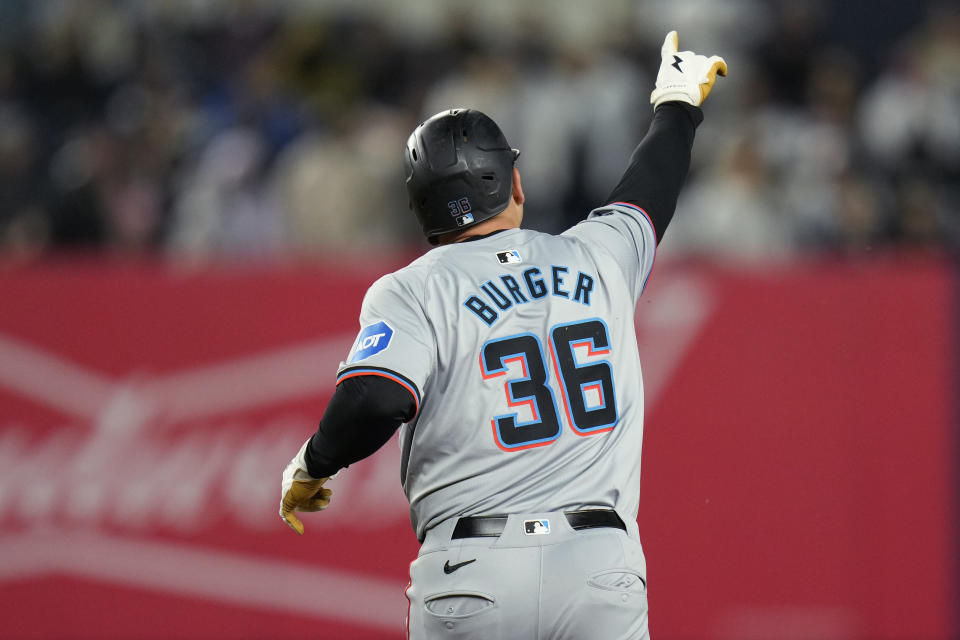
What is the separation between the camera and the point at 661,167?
4266mm

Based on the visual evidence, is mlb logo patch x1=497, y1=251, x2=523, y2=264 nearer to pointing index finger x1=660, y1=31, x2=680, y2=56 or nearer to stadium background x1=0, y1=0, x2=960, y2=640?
pointing index finger x1=660, y1=31, x2=680, y2=56

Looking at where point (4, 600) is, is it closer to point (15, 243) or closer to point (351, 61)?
point (15, 243)

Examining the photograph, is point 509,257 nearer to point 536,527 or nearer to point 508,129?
point 536,527

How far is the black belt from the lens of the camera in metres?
3.61

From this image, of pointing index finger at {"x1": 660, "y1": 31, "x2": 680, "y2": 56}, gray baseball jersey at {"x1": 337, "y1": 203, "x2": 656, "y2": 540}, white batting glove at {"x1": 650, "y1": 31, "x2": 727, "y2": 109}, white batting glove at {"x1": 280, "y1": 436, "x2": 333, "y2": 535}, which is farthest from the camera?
pointing index finger at {"x1": 660, "y1": 31, "x2": 680, "y2": 56}

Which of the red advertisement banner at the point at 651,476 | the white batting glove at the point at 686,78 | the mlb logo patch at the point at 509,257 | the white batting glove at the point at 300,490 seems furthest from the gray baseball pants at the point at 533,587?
the red advertisement banner at the point at 651,476

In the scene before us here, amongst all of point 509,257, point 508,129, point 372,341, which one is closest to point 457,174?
point 509,257

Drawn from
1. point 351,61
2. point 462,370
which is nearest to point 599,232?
point 462,370

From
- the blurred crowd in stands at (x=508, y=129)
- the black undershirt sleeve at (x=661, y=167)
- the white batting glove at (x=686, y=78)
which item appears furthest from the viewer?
the blurred crowd in stands at (x=508, y=129)

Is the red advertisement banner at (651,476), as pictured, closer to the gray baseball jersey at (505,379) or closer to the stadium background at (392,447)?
the stadium background at (392,447)

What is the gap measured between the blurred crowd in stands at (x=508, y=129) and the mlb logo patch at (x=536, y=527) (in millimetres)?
5319

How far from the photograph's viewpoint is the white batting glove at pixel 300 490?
3809 mm

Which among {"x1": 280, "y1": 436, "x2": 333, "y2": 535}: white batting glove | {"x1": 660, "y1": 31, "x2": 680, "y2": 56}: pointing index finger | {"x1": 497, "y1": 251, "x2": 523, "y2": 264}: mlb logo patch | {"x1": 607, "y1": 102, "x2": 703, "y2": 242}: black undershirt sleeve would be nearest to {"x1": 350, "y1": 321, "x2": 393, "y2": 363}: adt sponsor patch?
{"x1": 280, "y1": 436, "x2": 333, "y2": 535}: white batting glove

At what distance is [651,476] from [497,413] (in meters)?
4.39
